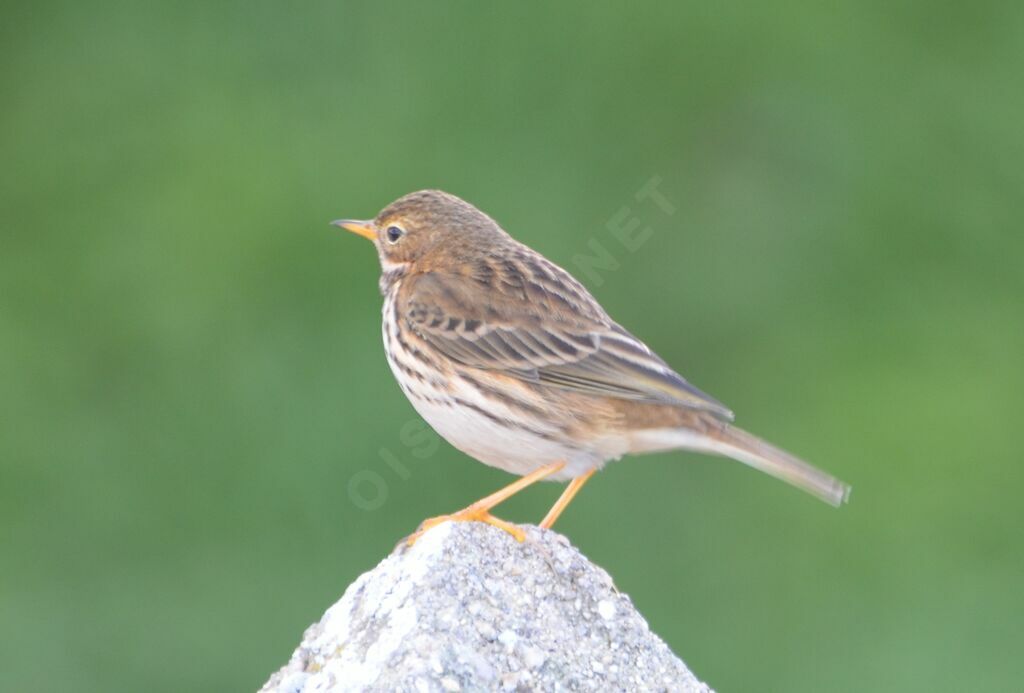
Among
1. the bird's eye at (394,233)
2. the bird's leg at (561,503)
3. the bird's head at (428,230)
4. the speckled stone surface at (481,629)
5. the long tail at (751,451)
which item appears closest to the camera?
the speckled stone surface at (481,629)

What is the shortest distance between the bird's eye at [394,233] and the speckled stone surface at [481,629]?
9.14 feet

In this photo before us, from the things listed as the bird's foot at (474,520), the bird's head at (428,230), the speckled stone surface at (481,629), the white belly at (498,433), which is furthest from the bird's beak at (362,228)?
the speckled stone surface at (481,629)

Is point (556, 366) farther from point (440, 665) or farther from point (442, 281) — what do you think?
point (440, 665)

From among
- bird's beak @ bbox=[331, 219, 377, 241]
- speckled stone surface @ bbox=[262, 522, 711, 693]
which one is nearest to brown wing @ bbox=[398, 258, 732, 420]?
bird's beak @ bbox=[331, 219, 377, 241]

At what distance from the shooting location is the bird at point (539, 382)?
8102 millimetres

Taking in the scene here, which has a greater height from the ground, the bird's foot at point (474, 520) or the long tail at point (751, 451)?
the long tail at point (751, 451)

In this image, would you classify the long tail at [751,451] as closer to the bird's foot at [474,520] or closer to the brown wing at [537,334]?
the brown wing at [537,334]

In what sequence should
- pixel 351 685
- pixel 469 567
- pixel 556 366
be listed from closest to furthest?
pixel 351 685 → pixel 469 567 → pixel 556 366

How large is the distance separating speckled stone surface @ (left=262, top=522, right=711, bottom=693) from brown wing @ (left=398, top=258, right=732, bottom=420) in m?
1.47

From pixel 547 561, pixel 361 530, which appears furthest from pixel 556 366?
pixel 361 530

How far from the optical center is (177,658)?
1210cm

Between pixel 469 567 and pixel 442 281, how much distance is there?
272 cm

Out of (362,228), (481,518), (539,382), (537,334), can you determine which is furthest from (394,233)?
(481,518)

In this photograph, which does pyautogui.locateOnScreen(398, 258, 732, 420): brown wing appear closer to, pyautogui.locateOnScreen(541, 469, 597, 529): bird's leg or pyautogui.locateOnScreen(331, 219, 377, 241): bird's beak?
pyautogui.locateOnScreen(541, 469, 597, 529): bird's leg
